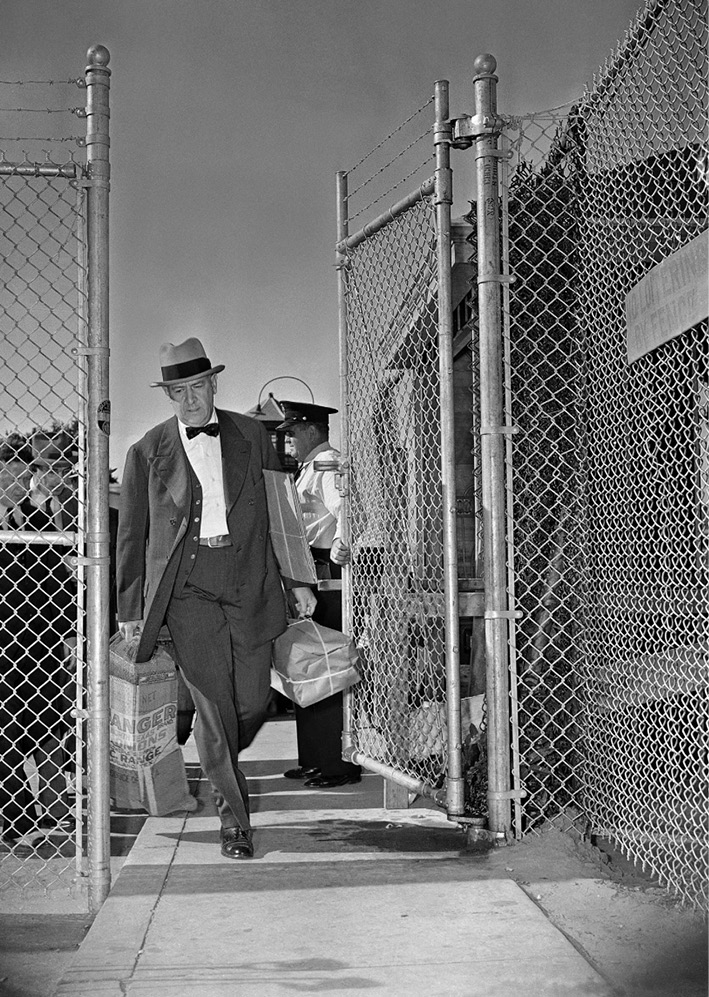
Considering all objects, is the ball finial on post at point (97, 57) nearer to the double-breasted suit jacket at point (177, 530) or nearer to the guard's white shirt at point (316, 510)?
the double-breasted suit jacket at point (177, 530)

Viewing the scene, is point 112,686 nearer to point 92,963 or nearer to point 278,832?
point 278,832

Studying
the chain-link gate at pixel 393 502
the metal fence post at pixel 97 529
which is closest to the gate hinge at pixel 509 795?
the chain-link gate at pixel 393 502

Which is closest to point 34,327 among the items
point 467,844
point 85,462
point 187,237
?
point 85,462

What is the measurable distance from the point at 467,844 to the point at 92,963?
194 centimetres

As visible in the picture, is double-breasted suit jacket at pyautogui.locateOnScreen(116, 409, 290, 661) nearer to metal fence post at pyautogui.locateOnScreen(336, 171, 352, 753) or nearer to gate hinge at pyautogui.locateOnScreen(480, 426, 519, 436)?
metal fence post at pyautogui.locateOnScreen(336, 171, 352, 753)

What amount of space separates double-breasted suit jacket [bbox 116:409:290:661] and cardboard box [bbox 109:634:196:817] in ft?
0.47

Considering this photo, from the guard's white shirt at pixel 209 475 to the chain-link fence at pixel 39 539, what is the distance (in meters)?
0.53

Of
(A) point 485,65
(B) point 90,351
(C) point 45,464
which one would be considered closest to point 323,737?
(C) point 45,464

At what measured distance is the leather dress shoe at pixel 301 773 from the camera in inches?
245

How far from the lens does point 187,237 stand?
1152cm

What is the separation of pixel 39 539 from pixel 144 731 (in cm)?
101

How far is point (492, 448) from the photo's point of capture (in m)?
4.75

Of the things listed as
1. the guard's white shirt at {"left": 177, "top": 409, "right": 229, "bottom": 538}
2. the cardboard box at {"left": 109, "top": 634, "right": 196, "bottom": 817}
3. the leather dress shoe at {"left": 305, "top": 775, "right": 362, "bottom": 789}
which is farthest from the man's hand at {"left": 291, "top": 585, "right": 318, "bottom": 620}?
the leather dress shoe at {"left": 305, "top": 775, "right": 362, "bottom": 789}

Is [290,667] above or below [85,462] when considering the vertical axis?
below
